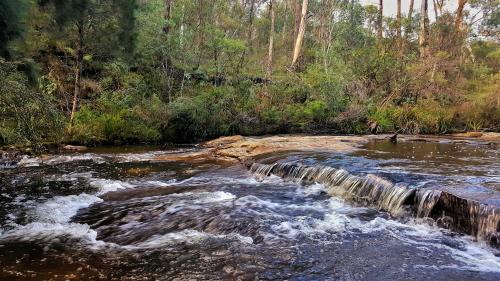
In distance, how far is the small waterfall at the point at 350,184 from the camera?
24.8 ft

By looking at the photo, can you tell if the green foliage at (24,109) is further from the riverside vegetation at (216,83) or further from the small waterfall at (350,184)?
the riverside vegetation at (216,83)

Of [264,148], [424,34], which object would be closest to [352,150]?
[264,148]

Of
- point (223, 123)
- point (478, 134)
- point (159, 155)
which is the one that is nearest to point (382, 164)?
point (159, 155)

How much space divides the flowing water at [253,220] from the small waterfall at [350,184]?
0.03m

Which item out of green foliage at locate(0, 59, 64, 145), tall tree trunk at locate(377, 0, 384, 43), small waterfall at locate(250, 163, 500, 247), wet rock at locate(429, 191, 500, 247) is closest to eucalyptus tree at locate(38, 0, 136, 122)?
green foliage at locate(0, 59, 64, 145)

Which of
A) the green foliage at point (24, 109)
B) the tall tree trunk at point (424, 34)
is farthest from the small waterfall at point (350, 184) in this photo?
the tall tree trunk at point (424, 34)

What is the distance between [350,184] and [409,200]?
161cm

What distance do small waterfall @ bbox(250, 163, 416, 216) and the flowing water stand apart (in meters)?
0.03

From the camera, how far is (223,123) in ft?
61.5

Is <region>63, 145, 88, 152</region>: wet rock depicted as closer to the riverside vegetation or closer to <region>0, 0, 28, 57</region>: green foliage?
the riverside vegetation

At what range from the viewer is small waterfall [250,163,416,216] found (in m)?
7.56

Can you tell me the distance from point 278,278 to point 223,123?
14.3m

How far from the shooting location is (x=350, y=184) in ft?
28.9

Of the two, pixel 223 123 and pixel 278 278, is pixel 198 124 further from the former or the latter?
pixel 278 278
